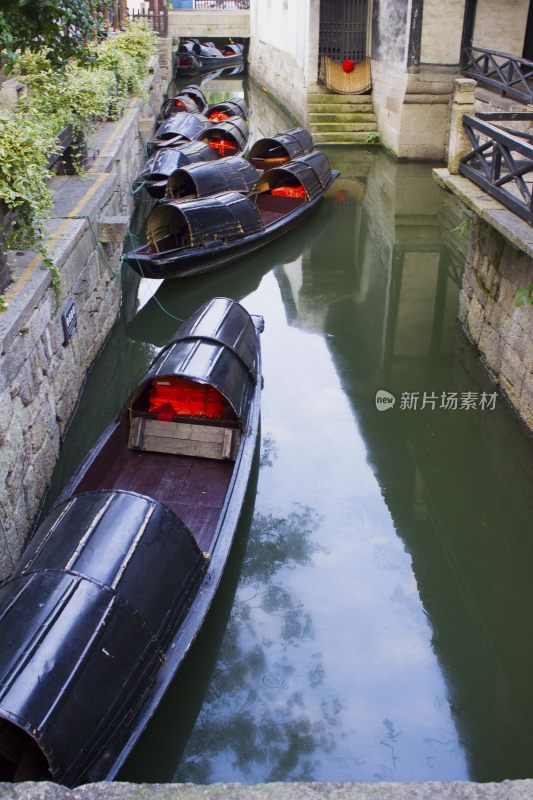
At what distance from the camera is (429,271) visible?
11398mm

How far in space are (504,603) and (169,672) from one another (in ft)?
9.12

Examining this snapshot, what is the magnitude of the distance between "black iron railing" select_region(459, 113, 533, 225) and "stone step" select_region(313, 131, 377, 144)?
1093cm

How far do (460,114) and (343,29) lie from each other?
13.7 metres

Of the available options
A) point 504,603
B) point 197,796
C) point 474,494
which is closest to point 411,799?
point 197,796

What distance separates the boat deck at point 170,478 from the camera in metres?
5.61

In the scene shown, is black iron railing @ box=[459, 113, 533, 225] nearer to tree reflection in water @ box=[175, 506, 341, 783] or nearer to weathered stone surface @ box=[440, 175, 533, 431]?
weathered stone surface @ box=[440, 175, 533, 431]

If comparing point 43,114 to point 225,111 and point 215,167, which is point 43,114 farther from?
point 225,111

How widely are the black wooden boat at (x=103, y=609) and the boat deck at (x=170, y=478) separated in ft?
0.05

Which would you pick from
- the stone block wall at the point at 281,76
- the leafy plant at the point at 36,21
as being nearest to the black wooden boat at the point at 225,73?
the stone block wall at the point at 281,76

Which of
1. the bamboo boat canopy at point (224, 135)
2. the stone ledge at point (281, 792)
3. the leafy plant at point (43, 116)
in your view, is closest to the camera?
the stone ledge at point (281, 792)

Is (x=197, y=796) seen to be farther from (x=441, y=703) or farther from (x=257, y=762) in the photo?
(x=441, y=703)

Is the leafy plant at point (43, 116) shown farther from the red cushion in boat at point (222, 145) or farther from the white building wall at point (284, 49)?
the white building wall at point (284, 49)

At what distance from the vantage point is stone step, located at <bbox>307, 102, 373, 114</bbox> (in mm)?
18859

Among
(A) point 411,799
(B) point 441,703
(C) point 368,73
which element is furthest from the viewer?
(C) point 368,73
